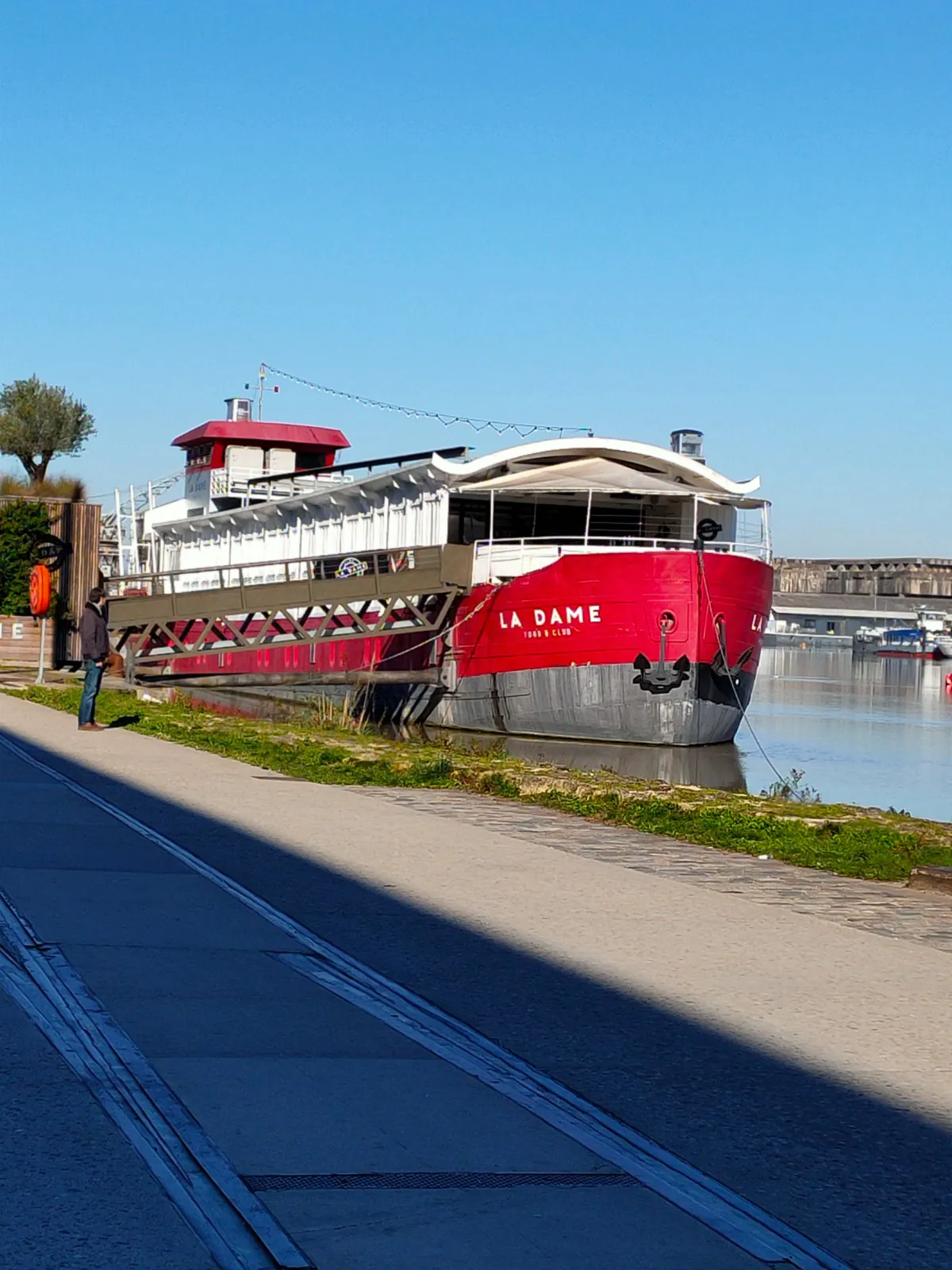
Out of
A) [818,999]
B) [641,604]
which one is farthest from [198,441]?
[818,999]

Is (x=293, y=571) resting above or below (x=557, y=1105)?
above

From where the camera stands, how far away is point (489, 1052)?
604cm

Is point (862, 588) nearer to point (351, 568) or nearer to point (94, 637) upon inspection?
point (351, 568)

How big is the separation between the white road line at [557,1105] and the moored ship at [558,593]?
21490 millimetres

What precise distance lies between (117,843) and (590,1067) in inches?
227

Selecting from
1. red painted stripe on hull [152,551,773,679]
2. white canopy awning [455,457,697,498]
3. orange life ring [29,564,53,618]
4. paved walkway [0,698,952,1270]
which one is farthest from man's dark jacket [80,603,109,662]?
orange life ring [29,564,53,618]

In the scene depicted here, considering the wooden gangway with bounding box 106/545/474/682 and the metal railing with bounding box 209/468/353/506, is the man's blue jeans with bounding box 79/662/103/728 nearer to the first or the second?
the wooden gangway with bounding box 106/545/474/682

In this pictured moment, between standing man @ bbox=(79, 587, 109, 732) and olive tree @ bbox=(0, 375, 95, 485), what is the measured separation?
4446cm

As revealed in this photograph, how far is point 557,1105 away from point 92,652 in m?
17.5

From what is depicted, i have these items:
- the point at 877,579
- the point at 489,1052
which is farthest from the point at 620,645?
the point at 877,579

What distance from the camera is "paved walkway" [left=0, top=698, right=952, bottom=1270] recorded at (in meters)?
4.27

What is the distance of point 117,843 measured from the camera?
1094cm

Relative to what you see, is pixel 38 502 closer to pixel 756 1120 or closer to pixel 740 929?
pixel 740 929

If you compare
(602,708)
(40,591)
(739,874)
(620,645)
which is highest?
(40,591)
